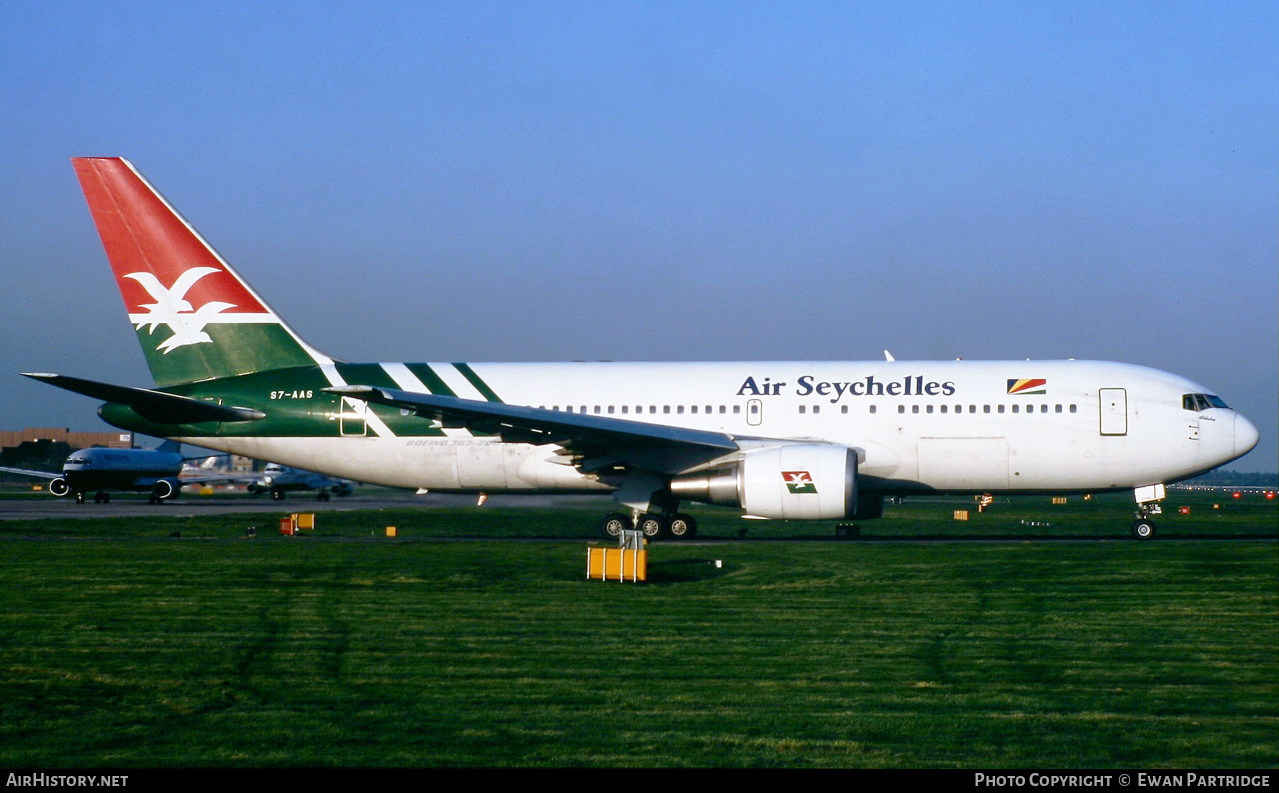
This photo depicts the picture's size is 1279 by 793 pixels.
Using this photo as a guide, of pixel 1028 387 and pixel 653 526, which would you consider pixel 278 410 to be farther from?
pixel 1028 387

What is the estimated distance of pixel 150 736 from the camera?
9.37 metres

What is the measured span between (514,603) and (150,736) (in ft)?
24.1

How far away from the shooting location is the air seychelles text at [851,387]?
2634cm

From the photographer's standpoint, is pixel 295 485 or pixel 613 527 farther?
pixel 295 485

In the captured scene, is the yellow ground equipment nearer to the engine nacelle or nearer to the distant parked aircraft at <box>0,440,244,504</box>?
the engine nacelle

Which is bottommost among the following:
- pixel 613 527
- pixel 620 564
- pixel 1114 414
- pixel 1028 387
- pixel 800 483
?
pixel 620 564

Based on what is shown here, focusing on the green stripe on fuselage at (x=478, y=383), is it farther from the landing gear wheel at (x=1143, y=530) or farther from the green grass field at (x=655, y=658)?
the landing gear wheel at (x=1143, y=530)

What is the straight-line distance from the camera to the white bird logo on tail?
28688 mm

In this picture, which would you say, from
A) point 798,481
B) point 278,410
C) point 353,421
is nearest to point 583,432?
point 798,481

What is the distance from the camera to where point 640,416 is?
2744 cm

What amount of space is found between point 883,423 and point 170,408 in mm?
16468

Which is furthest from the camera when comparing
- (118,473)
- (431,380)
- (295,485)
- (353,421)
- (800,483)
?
(295,485)

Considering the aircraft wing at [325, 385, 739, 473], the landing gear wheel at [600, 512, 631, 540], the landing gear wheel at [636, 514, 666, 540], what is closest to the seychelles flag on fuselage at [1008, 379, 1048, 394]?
the aircraft wing at [325, 385, 739, 473]

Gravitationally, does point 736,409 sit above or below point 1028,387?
below
